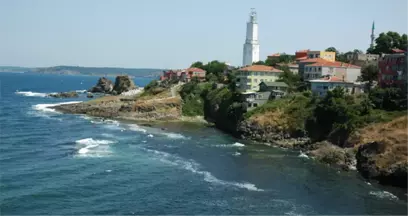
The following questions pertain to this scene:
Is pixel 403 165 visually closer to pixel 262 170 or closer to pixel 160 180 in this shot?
pixel 262 170

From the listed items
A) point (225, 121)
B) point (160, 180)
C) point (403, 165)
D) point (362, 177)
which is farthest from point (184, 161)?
point (225, 121)

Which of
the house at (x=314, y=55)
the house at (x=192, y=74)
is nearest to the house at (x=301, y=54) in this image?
the house at (x=314, y=55)

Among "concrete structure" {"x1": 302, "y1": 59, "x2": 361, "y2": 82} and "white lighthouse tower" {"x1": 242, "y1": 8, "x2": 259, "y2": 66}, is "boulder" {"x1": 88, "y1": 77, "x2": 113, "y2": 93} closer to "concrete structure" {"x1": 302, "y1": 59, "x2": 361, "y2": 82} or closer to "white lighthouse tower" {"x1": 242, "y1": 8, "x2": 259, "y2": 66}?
"white lighthouse tower" {"x1": 242, "y1": 8, "x2": 259, "y2": 66}

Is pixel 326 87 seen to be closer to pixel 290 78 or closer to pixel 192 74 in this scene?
pixel 290 78

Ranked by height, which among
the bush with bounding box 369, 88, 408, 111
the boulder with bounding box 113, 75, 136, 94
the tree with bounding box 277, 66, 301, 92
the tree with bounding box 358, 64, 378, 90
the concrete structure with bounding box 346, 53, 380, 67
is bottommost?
the boulder with bounding box 113, 75, 136, 94

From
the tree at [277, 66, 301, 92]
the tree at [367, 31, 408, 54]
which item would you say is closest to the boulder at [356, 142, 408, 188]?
the tree at [277, 66, 301, 92]

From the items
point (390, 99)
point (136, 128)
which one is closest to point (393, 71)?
point (390, 99)
